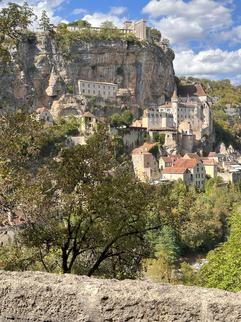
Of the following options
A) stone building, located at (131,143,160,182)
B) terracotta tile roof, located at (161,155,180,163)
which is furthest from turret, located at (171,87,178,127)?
stone building, located at (131,143,160,182)

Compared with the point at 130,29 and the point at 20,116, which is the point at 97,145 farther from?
the point at 130,29

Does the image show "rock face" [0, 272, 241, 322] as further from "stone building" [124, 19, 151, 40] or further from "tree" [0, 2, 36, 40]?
"stone building" [124, 19, 151, 40]

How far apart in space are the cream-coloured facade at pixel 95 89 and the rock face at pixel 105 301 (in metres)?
99.4

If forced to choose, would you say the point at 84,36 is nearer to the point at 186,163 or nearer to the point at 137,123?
the point at 137,123

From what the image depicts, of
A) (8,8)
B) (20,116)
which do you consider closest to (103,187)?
(20,116)

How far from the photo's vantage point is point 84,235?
451 inches

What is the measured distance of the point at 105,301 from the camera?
501 centimetres

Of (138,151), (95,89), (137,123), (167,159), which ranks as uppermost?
(95,89)

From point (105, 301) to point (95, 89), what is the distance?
330 ft

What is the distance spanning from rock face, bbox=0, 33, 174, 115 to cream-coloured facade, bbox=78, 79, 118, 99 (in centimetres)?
137

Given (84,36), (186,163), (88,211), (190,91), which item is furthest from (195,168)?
(88,211)

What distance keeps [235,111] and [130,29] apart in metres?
67.0

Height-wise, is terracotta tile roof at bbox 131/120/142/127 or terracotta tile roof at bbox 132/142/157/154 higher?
terracotta tile roof at bbox 131/120/142/127

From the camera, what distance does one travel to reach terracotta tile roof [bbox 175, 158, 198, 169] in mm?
85250
